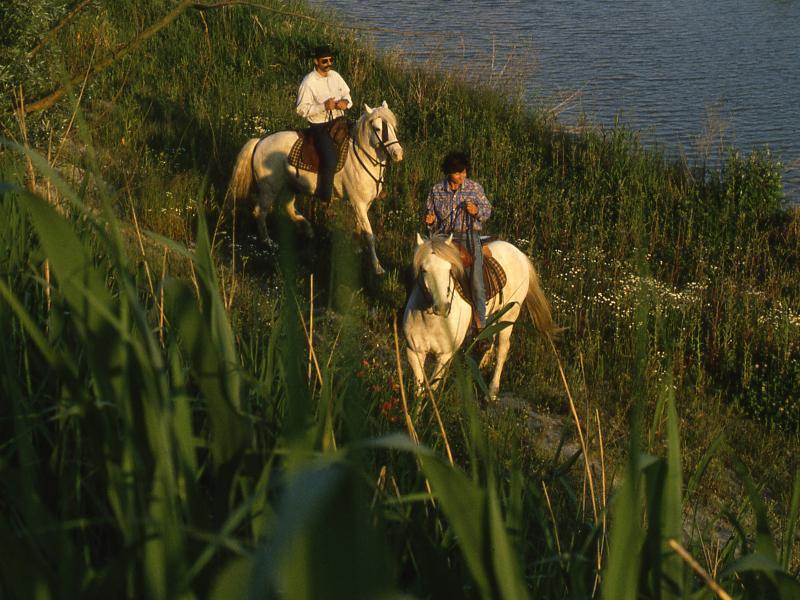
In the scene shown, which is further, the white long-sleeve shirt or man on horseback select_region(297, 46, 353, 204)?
the white long-sleeve shirt

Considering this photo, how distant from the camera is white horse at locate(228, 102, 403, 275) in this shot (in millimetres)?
10375

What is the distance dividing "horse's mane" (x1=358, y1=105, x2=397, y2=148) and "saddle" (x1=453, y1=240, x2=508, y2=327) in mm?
2534

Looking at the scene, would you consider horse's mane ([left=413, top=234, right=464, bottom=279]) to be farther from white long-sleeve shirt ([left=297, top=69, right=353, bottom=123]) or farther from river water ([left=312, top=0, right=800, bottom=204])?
river water ([left=312, top=0, right=800, bottom=204])

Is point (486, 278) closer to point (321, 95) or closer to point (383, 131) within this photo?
point (383, 131)

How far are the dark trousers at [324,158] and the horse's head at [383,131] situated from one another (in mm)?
627

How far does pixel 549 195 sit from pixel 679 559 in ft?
37.0

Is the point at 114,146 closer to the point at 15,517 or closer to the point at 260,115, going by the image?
the point at 260,115

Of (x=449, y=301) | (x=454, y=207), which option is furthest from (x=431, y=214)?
(x=449, y=301)

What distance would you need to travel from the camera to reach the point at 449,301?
20.4ft

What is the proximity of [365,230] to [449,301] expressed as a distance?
→ 15.7ft

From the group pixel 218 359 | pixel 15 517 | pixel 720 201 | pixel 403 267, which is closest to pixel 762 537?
pixel 218 359

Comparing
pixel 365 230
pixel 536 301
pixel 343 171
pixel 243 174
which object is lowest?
pixel 365 230

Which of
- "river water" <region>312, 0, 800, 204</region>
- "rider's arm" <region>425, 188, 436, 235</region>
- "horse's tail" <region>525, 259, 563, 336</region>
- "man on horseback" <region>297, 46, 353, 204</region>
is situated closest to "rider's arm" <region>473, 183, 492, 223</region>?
"rider's arm" <region>425, 188, 436, 235</region>

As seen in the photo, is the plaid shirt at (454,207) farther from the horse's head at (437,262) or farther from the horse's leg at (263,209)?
the horse's leg at (263,209)
